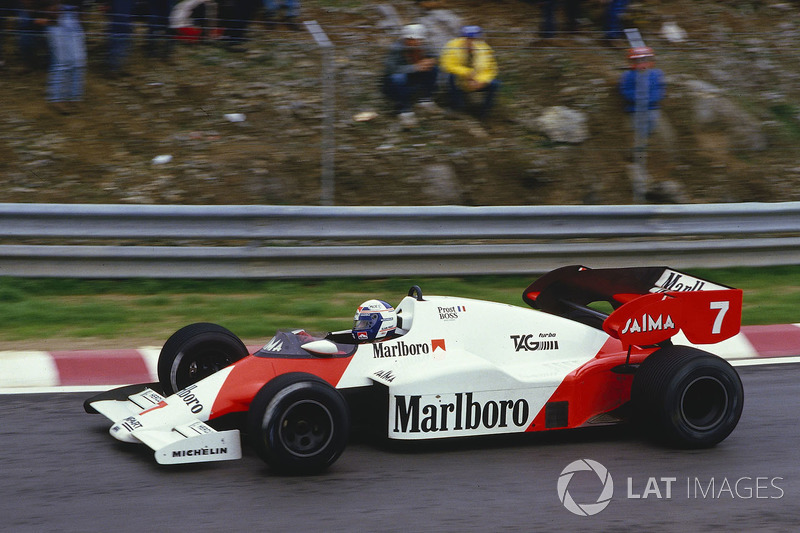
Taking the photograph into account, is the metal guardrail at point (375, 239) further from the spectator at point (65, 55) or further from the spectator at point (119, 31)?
the spectator at point (119, 31)

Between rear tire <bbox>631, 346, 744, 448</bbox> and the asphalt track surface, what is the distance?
12 centimetres

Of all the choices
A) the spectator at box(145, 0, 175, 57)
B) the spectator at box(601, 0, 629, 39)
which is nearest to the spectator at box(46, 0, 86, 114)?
the spectator at box(145, 0, 175, 57)

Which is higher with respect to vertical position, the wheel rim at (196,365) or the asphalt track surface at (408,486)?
the wheel rim at (196,365)

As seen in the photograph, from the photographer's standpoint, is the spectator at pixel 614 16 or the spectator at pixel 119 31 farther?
the spectator at pixel 614 16

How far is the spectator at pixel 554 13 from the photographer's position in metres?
10.3

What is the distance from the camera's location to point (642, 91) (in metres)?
8.86

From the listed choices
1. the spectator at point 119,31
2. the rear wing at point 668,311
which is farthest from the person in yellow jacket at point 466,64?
the rear wing at point 668,311

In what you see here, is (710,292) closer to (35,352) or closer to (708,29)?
(35,352)

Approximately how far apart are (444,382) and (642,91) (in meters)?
4.85

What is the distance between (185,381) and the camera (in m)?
5.47

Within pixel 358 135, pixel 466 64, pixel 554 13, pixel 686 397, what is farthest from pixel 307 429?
pixel 554 13

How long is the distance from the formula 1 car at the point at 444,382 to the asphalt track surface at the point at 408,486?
15 centimetres

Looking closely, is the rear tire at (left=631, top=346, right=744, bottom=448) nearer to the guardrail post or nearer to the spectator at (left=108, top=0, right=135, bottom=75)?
the guardrail post

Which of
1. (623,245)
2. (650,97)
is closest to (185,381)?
(623,245)
